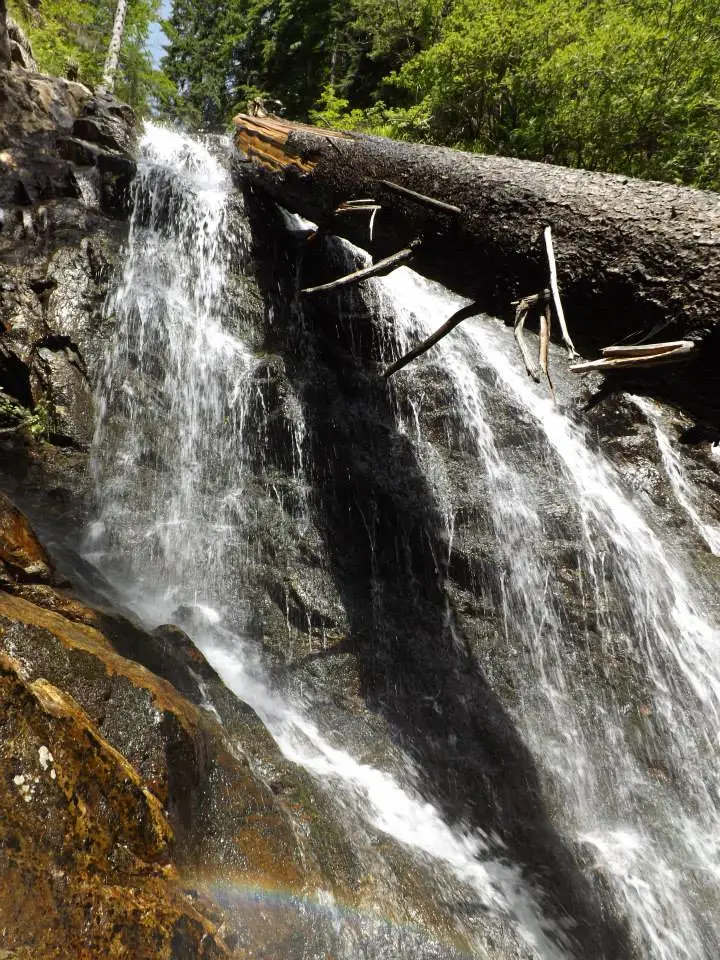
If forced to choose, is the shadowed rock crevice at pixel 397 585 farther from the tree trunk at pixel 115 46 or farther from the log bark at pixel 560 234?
the tree trunk at pixel 115 46

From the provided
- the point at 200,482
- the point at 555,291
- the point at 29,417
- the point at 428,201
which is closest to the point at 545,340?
the point at 555,291

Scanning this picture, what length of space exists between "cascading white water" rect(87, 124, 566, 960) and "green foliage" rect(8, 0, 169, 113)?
11.5 meters

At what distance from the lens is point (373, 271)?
3.13 m

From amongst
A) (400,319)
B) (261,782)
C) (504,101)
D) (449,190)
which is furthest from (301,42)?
(261,782)

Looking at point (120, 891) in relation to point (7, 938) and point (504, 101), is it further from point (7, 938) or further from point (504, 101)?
point (504, 101)

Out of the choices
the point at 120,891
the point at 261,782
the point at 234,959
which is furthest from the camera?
the point at 261,782

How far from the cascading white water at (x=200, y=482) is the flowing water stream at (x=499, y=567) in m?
0.02

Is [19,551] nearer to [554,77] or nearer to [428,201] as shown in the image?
[428,201]

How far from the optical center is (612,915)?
3977mm

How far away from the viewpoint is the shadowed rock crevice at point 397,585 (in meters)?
4.50

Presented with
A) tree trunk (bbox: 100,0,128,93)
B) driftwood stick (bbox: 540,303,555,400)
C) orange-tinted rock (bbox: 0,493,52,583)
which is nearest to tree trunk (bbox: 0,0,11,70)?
tree trunk (bbox: 100,0,128,93)

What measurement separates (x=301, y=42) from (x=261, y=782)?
1002 inches

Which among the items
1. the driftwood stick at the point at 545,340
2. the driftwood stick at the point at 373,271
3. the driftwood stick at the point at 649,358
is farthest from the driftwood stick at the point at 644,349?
the driftwood stick at the point at 373,271

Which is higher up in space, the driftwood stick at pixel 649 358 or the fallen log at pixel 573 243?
the fallen log at pixel 573 243
